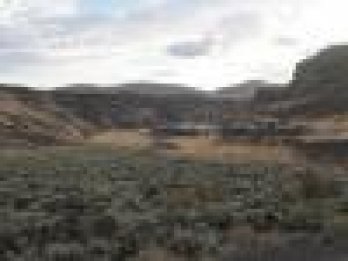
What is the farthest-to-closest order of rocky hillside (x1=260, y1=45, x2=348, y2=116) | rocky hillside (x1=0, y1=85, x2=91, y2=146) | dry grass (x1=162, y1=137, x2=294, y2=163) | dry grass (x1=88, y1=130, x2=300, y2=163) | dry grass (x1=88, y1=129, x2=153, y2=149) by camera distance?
rocky hillside (x1=260, y1=45, x2=348, y2=116) → dry grass (x1=88, y1=129, x2=153, y2=149) → rocky hillside (x1=0, y1=85, x2=91, y2=146) → dry grass (x1=88, y1=130, x2=300, y2=163) → dry grass (x1=162, y1=137, x2=294, y2=163)

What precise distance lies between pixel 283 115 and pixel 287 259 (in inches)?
2721

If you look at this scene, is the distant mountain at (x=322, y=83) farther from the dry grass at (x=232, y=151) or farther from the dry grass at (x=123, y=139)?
the dry grass at (x=232, y=151)

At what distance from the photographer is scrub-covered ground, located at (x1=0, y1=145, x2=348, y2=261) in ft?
59.2

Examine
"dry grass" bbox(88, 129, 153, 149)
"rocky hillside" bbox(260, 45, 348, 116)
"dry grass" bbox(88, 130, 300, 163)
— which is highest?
"rocky hillside" bbox(260, 45, 348, 116)

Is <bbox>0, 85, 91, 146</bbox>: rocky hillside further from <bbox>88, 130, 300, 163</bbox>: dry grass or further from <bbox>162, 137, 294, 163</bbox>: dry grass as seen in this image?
<bbox>162, 137, 294, 163</bbox>: dry grass

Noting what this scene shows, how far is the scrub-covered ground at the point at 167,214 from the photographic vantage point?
711 inches

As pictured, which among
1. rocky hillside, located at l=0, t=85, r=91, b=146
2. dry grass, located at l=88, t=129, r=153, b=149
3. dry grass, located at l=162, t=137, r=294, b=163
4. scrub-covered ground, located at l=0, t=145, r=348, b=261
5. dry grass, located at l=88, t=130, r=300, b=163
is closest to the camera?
scrub-covered ground, located at l=0, t=145, r=348, b=261

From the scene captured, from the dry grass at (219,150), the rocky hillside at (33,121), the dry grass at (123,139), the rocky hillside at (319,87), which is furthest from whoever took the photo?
the rocky hillside at (319,87)

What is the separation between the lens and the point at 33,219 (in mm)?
21078

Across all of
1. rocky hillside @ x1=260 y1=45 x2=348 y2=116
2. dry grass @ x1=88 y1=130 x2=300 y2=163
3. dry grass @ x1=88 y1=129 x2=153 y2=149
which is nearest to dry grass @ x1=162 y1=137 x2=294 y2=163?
dry grass @ x1=88 y1=130 x2=300 y2=163

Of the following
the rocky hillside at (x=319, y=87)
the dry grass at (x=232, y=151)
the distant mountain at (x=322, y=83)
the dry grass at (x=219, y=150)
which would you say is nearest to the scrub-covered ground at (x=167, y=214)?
the dry grass at (x=232, y=151)

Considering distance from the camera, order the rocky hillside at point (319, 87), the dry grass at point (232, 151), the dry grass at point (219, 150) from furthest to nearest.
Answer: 1. the rocky hillside at point (319, 87)
2. the dry grass at point (219, 150)
3. the dry grass at point (232, 151)

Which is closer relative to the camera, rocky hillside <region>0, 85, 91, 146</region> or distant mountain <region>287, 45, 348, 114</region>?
rocky hillside <region>0, 85, 91, 146</region>

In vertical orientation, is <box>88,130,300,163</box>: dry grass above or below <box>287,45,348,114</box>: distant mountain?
below
